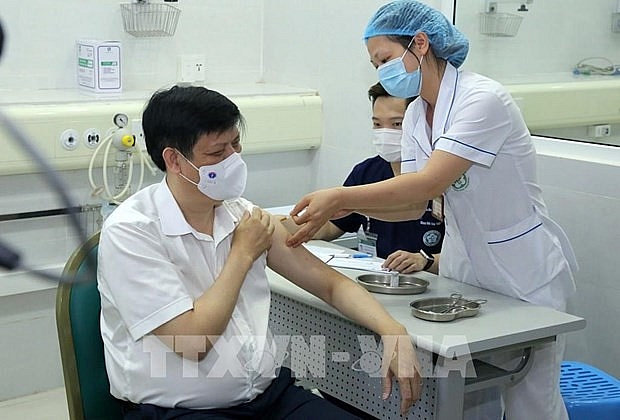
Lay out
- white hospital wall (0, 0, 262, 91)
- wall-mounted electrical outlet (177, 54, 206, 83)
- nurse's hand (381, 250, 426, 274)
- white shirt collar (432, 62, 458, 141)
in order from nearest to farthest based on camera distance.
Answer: white shirt collar (432, 62, 458, 141), nurse's hand (381, 250, 426, 274), white hospital wall (0, 0, 262, 91), wall-mounted electrical outlet (177, 54, 206, 83)

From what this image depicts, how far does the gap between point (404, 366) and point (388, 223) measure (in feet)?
2.94

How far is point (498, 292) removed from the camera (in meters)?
2.00

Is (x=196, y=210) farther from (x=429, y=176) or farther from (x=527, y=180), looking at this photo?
(x=527, y=180)

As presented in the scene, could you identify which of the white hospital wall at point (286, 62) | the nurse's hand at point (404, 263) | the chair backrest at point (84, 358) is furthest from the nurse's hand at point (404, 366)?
the white hospital wall at point (286, 62)

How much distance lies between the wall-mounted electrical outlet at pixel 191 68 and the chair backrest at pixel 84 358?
196 centimetres

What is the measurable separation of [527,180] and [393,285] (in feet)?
1.35

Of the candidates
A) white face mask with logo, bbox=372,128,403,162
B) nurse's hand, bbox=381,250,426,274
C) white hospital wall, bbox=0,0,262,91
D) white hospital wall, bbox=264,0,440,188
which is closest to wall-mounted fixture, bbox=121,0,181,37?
white hospital wall, bbox=0,0,262,91

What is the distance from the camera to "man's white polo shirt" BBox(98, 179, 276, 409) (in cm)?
158

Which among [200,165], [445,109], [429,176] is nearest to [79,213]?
[200,165]

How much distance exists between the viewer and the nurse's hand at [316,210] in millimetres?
1796

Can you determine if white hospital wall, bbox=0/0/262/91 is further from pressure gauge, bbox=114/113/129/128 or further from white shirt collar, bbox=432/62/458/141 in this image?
white shirt collar, bbox=432/62/458/141

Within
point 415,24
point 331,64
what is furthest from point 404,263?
point 331,64

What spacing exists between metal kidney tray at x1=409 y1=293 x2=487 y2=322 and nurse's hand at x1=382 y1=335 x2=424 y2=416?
12 centimetres

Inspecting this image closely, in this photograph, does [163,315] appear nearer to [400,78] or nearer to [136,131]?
[400,78]
